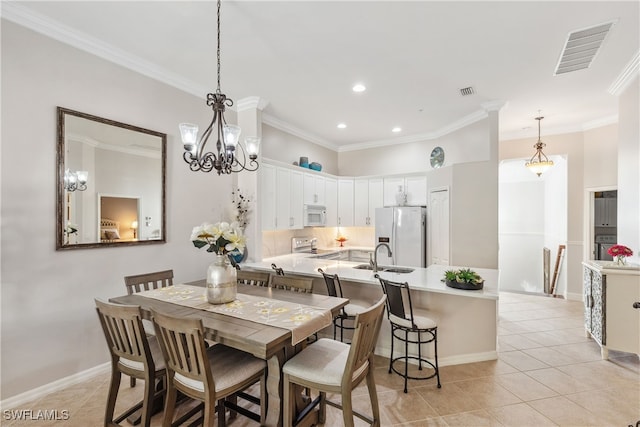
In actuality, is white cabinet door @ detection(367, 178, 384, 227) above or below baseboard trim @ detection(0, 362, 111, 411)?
above

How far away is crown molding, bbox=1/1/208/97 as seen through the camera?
234cm

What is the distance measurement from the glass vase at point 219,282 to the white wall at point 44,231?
4.34 feet

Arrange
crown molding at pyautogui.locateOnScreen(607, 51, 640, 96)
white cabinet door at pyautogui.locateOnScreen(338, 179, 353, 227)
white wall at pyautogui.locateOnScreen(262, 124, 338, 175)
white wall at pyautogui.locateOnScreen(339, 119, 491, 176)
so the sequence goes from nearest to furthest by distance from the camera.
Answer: crown molding at pyautogui.locateOnScreen(607, 51, 640, 96) < white wall at pyautogui.locateOnScreen(339, 119, 491, 176) < white wall at pyautogui.locateOnScreen(262, 124, 338, 175) < white cabinet door at pyautogui.locateOnScreen(338, 179, 353, 227)

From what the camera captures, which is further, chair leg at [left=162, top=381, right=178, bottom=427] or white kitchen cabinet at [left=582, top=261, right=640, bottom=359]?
white kitchen cabinet at [left=582, top=261, right=640, bottom=359]

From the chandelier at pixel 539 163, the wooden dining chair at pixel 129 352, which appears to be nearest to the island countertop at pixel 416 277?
the wooden dining chair at pixel 129 352

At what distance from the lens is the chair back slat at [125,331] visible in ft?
6.01

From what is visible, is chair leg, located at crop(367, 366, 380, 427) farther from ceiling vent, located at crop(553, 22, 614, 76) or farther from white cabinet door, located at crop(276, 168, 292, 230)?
ceiling vent, located at crop(553, 22, 614, 76)

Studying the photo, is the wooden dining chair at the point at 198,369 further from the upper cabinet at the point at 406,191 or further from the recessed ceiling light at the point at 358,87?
the upper cabinet at the point at 406,191

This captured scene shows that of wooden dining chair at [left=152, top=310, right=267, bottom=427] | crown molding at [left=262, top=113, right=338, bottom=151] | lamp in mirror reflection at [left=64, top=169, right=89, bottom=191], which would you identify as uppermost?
crown molding at [left=262, top=113, right=338, bottom=151]

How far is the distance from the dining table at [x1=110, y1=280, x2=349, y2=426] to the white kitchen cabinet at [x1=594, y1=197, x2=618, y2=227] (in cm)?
569

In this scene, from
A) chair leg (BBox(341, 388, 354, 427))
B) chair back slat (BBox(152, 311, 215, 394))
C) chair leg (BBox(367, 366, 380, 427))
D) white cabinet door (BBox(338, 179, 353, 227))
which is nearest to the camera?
chair back slat (BBox(152, 311, 215, 394))

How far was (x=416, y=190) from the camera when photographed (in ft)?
17.9

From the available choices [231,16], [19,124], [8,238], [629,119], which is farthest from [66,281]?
[629,119]

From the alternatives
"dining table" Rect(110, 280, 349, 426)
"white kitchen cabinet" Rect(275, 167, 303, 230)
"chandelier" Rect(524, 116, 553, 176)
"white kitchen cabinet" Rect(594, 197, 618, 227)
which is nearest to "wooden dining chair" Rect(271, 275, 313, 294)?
"dining table" Rect(110, 280, 349, 426)
